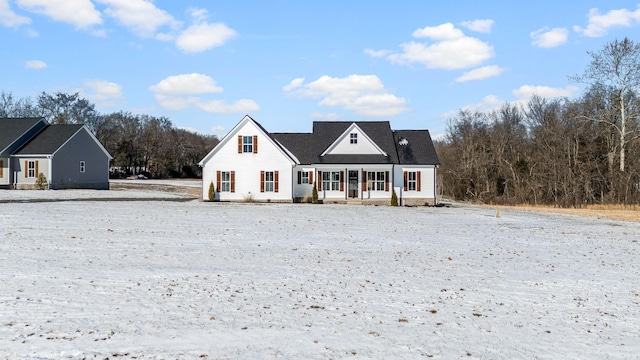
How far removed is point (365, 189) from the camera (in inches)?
1512

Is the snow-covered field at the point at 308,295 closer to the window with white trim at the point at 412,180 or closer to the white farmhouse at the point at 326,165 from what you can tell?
the white farmhouse at the point at 326,165

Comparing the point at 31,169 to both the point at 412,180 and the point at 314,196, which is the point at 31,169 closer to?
the point at 314,196

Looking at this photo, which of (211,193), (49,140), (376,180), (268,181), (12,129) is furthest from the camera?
(12,129)

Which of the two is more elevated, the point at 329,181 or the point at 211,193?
the point at 329,181

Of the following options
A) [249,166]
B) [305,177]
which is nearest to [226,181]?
[249,166]

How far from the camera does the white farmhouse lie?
36.8 m

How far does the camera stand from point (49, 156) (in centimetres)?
4334

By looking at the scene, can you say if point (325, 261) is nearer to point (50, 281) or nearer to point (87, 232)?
point (50, 281)

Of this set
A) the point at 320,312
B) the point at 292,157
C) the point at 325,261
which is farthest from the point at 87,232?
the point at 292,157

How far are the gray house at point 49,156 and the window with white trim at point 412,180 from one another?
96.2 ft

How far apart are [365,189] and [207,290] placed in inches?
1163

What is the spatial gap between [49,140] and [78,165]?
3188mm

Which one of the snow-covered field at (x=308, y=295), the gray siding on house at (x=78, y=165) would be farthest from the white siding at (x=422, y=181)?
the gray siding on house at (x=78, y=165)

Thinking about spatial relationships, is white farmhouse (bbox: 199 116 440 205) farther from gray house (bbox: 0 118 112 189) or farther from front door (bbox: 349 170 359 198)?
gray house (bbox: 0 118 112 189)
